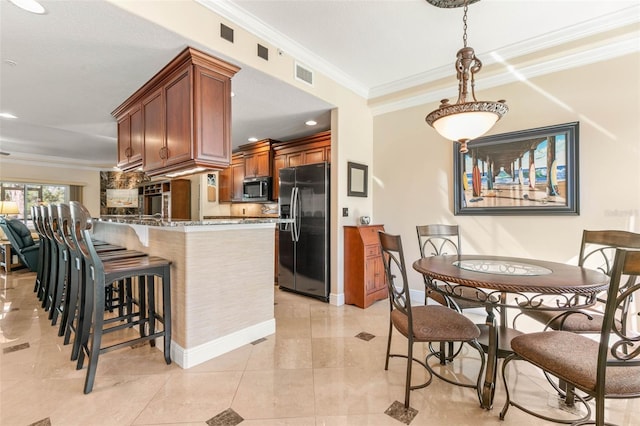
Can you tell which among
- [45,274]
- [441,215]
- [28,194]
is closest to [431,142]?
[441,215]

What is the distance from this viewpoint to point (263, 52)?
8.54ft

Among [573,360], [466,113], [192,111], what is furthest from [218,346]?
[466,113]

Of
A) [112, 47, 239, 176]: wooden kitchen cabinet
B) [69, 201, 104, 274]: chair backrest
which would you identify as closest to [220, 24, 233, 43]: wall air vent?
[112, 47, 239, 176]: wooden kitchen cabinet

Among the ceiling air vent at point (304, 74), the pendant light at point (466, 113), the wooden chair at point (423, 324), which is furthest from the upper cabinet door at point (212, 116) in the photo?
the pendant light at point (466, 113)

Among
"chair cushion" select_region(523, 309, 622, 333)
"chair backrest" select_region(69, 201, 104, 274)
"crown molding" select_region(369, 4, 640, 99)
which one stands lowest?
"chair cushion" select_region(523, 309, 622, 333)

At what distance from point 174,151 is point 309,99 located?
5.06 ft

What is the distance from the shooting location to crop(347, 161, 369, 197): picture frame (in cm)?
367

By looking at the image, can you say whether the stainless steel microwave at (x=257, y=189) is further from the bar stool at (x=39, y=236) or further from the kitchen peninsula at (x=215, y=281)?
the bar stool at (x=39, y=236)

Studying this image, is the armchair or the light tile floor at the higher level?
the armchair

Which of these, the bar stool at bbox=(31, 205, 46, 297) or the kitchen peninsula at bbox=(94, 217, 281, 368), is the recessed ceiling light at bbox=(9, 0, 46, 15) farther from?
the bar stool at bbox=(31, 205, 46, 297)

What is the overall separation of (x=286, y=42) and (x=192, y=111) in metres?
1.15

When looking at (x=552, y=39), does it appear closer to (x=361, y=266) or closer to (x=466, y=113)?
(x=466, y=113)

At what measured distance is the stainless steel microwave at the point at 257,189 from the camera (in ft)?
16.5

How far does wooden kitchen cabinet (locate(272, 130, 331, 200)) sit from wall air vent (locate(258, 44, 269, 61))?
5.47ft
